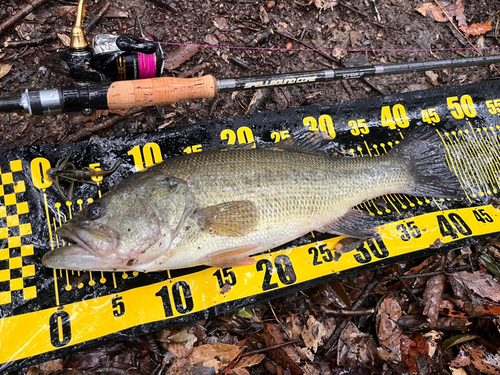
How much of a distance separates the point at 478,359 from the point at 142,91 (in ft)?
12.4

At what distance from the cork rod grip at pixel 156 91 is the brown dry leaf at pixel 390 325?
2574 mm

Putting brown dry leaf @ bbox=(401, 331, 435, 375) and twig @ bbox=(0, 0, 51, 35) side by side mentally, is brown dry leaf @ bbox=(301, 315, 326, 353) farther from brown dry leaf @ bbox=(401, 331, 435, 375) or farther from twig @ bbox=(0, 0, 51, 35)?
twig @ bbox=(0, 0, 51, 35)

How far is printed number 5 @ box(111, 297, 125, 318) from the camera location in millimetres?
2866

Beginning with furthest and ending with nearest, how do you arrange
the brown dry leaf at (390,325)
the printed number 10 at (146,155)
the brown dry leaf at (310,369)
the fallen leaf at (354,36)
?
the fallen leaf at (354,36), the printed number 10 at (146,155), the brown dry leaf at (390,325), the brown dry leaf at (310,369)

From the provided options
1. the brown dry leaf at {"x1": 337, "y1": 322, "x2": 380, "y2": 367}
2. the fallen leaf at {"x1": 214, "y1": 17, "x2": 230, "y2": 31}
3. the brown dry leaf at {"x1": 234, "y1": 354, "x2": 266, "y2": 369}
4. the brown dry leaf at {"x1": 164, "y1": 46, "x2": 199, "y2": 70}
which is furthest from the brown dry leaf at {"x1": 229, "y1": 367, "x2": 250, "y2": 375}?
the fallen leaf at {"x1": 214, "y1": 17, "x2": 230, "y2": 31}

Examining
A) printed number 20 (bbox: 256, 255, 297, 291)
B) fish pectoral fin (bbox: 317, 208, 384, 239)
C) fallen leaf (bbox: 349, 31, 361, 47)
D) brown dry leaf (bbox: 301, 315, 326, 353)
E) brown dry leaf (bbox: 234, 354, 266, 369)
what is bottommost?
brown dry leaf (bbox: 234, 354, 266, 369)

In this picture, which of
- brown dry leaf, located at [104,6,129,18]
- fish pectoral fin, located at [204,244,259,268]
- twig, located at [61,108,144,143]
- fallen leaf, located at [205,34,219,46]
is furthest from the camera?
fallen leaf, located at [205,34,219,46]

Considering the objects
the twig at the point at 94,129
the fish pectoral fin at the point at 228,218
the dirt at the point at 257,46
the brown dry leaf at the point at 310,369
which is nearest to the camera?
the fish pectoral fin at the point at 228,218

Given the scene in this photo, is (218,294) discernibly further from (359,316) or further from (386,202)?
(386,202)

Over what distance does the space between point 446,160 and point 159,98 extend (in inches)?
118

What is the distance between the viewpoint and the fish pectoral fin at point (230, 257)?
9.07 ft

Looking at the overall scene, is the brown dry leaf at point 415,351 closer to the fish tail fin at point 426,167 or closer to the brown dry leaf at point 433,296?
the brown dry leaf at point 433,296

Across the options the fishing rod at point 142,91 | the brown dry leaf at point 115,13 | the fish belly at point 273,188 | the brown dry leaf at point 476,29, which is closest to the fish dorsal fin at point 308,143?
the fish belly at point 273,188

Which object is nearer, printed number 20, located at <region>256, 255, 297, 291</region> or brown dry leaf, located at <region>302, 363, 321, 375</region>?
brown dry leaf, located at <region>302, 363, 321, 375</region>
